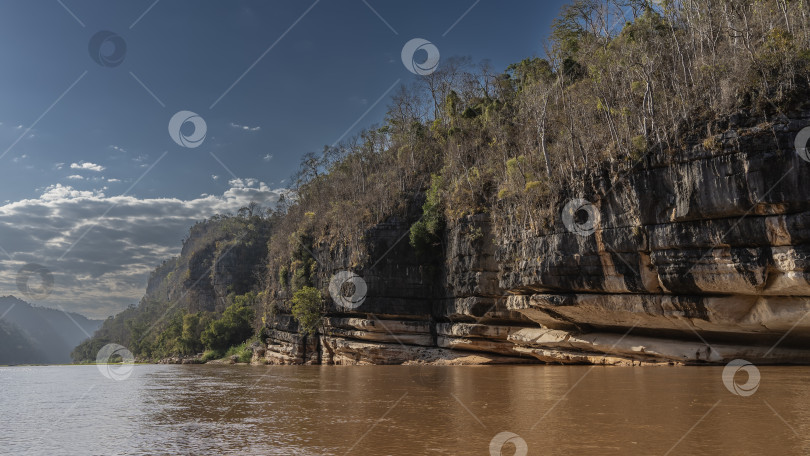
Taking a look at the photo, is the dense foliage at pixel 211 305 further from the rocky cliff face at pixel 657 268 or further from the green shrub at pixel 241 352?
the rocky cliff face at pixel 657 268

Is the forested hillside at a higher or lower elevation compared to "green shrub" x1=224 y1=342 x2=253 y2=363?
higher

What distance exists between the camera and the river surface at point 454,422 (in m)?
7.12

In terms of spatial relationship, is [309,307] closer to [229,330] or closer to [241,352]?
[241,352]

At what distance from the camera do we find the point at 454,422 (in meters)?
9.30

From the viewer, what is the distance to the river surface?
7.12 m

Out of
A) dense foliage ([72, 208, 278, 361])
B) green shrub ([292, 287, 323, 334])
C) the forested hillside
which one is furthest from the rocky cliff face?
dense foliage ([72, 208, 278, 361])

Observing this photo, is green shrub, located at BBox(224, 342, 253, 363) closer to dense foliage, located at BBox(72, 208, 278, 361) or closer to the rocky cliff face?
dense foliage, located at BBox(72, 208, 278, 361)

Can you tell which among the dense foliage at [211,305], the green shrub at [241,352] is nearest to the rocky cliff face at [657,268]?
the green shrub at [241,352]

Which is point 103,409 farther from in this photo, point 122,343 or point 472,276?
point 122,343

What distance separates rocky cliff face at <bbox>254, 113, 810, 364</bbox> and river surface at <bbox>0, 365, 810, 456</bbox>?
4.46 meters

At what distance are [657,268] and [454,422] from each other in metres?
15.8

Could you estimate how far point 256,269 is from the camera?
3593 inches

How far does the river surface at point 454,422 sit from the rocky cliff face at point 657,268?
14.6ft

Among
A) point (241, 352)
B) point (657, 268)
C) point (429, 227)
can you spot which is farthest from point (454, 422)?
point (241, 352)
